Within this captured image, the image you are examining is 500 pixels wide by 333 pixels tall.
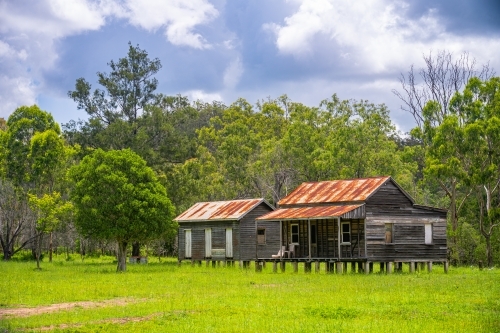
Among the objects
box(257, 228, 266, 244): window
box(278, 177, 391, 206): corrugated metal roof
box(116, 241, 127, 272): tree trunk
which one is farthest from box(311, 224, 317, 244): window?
box(116, 241, 127, 272): tree trunk

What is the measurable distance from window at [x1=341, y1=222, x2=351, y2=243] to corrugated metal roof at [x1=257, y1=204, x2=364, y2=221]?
4.04 feet

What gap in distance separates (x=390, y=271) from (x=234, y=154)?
33.9 meters

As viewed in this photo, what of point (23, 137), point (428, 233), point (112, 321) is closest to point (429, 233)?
point (428, 233)

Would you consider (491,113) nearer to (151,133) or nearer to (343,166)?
(343,166)

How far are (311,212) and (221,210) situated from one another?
1233 centimetres

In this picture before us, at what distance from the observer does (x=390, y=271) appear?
4444 cm

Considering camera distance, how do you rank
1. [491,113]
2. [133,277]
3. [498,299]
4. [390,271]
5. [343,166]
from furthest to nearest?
[343,166]
[491,113]
[390,271]
[133,277]
[498,299]

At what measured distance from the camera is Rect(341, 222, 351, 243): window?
45.2m

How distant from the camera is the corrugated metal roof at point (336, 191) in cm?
4475

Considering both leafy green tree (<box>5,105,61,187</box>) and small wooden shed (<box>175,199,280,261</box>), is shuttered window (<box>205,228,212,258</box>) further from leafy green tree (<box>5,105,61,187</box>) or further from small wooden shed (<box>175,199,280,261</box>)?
leafy green tree (<box>5,105,61,187</box>)

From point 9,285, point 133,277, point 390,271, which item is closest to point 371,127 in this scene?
point 390,271

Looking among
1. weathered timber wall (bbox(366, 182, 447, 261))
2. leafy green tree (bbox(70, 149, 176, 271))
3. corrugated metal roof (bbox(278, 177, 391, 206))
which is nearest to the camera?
weathered timber wall (bbox(366, 182, 447, 261))

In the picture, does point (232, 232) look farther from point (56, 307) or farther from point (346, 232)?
point (56, 307)

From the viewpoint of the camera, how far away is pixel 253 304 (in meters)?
25.4
